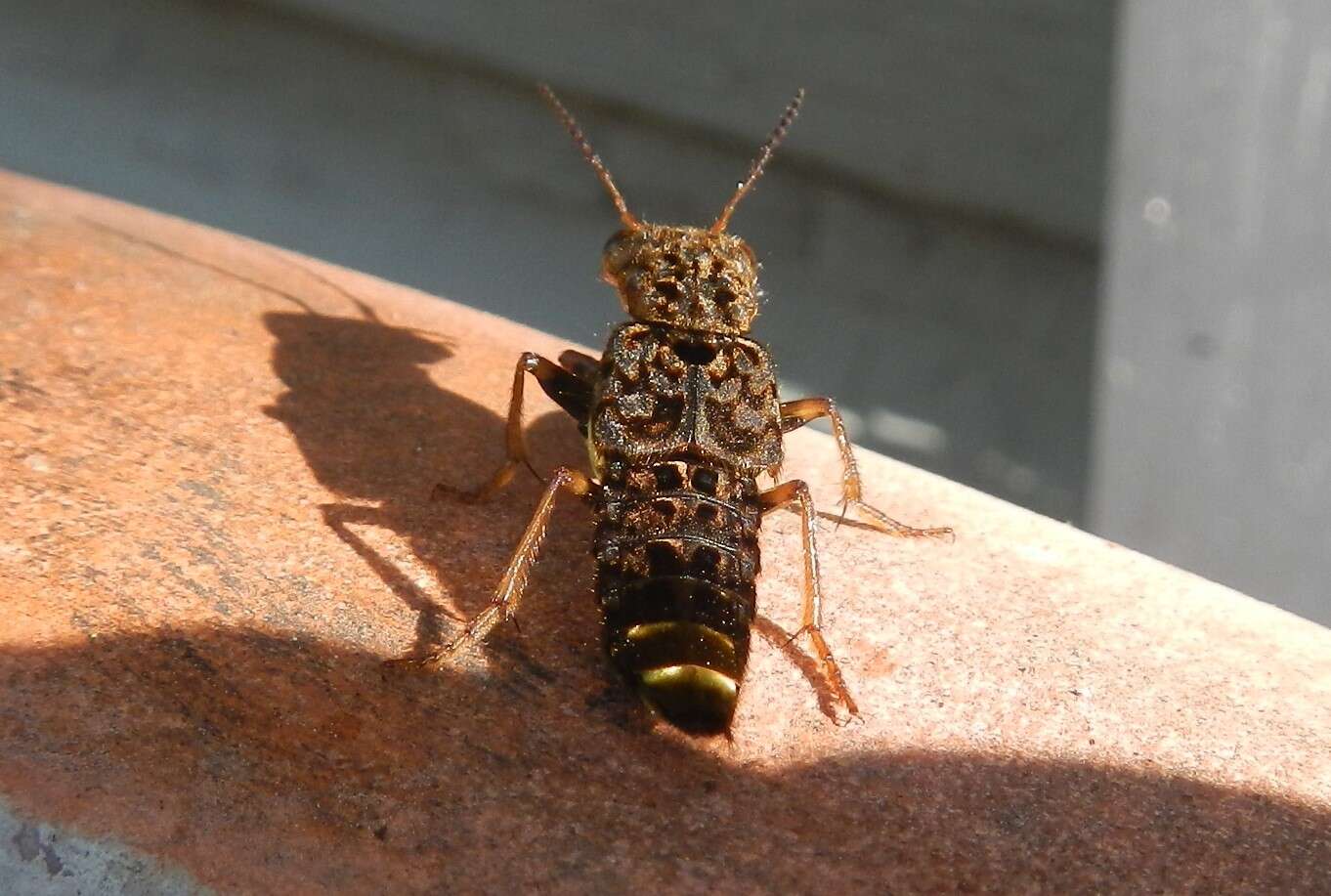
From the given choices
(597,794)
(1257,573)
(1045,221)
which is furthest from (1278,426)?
(597,794)

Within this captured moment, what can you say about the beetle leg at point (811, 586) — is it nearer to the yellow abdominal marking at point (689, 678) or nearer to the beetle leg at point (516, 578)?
the yellow abdominal marking at point (689, 678)

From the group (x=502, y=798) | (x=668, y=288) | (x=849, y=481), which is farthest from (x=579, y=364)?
(x=502, y=798)

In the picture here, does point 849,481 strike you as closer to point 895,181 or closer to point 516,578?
point 516,578

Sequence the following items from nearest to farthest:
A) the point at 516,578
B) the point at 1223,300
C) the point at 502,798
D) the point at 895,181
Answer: the point at 502,798
the point at 516,578
the point at 1223,300
the point at 895,181

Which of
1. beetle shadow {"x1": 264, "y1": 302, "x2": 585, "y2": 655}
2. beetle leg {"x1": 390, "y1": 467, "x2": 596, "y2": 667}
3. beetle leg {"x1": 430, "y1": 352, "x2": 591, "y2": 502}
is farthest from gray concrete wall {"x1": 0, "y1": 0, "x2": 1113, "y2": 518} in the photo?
beetle leg {"x1": 390, "y1": 467, "x2": 596, "y2": 667}

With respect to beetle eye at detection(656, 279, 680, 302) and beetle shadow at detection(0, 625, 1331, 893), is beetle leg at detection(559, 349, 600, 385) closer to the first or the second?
beetle eye at detection(656, 279, 680, 302)
